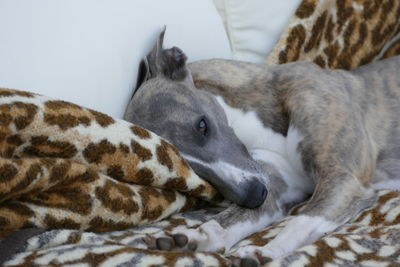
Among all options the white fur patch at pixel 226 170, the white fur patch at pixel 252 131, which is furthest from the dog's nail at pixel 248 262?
the white fur patch at pixel 252 131

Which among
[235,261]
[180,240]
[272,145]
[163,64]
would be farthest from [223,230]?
[163,64]

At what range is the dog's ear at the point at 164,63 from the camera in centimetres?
221

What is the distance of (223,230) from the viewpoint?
1788 millimetres

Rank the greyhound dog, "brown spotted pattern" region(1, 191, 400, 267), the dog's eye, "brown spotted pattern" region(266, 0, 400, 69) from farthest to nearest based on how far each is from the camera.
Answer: "brown spotted pattern" region(266, 0, 400, 69)
the dog's eye
the greyhound dog
"brown spotted pattern" region(1, 191, 400, 267)

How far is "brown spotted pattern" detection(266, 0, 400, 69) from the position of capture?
2.62m

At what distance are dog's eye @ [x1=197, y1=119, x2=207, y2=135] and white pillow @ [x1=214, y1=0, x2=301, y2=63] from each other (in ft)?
2.25

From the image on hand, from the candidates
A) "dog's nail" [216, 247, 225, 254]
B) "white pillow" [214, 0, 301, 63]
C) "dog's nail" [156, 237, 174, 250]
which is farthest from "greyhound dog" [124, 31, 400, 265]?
"white pillow" [214, 0, 301, 63]

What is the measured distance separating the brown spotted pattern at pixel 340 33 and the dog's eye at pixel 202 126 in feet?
2.06

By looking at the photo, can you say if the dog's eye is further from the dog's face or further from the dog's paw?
the dog's paw

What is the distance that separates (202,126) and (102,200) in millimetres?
563

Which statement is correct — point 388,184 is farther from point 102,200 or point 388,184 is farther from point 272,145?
point 102,200

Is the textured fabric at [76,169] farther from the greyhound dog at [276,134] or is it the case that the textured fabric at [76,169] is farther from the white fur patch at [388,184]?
the white fur patch at [388,184]

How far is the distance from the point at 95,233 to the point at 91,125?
0.28m

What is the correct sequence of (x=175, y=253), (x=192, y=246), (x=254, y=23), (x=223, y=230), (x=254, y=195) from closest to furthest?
(x=175, y=253) < (x=192, y=246) < (x=223, y=230) < (x=254, y=195) < (x=254, y=23)
